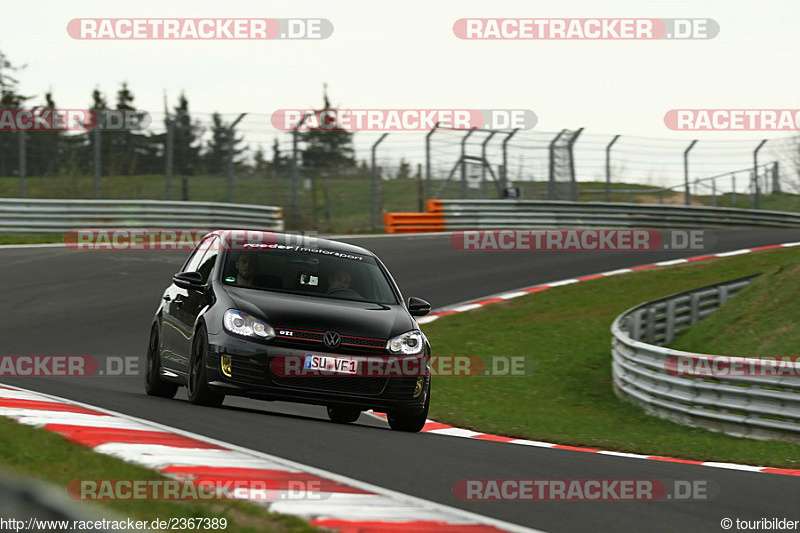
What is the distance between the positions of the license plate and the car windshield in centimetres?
89

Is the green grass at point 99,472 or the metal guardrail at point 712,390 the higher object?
the green grass at point 99,472

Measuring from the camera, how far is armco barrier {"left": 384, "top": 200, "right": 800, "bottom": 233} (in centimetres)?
2870

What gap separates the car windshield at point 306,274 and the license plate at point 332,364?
2.92ft

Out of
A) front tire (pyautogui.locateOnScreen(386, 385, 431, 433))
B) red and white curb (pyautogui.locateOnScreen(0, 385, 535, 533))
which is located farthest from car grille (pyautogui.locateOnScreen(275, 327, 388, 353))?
red and white curb (pyautogui.locateOnScreen(0, 385, 535, 533))

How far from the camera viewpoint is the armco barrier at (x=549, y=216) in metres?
28.7

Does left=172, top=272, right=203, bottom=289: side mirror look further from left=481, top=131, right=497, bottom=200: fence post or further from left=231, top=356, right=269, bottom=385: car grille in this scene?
left=481, top=131, right=497, bottom=200: fence post

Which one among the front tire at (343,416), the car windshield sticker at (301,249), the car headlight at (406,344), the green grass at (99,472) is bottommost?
the front tire at (343,416)

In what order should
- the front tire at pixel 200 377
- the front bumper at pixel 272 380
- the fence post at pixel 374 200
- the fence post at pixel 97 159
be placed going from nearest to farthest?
the front bumper at pixel 272 380
the front tire at pixel 200 377
the fence post at pixel 97 159
the fence post at pixel 374 200

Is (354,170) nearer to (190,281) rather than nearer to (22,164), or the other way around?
(22,164)

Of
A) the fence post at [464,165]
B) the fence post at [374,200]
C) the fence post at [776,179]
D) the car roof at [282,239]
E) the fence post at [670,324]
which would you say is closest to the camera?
the car roof at [282,239]

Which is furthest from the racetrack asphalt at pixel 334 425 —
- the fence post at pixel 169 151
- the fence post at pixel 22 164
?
the fence post at pixel 169 151

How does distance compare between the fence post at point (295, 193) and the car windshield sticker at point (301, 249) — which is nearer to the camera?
the car windshield sticker at point (301, 249)

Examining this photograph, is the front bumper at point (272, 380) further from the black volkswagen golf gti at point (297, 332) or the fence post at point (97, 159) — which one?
the fence post at point (97, 159)

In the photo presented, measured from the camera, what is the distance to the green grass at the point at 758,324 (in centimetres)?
1246
